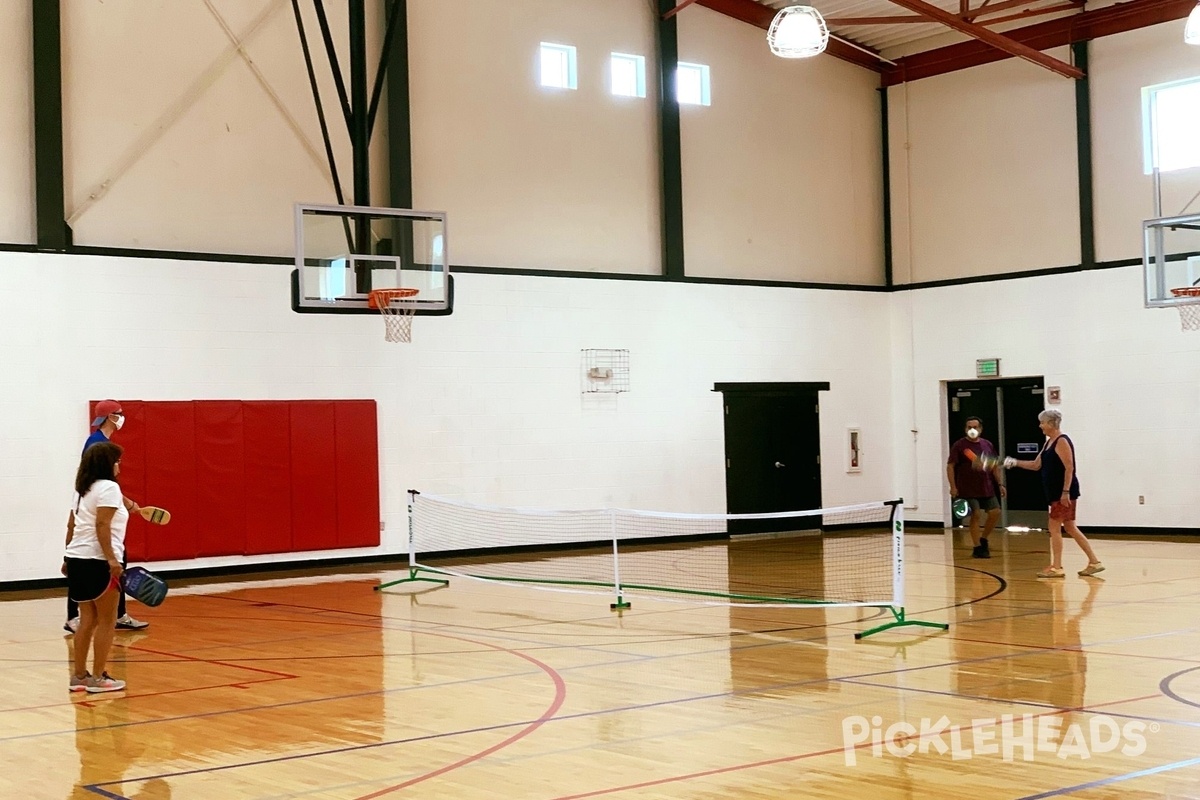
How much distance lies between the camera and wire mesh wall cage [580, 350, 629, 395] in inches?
837

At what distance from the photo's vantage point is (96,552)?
8.82 m

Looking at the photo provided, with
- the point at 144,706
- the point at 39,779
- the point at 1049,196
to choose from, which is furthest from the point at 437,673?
the point at 1049,196

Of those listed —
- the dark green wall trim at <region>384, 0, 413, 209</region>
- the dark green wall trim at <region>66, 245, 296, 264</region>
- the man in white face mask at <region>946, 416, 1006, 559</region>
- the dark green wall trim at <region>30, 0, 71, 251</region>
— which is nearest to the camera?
the dark green wall trim at <region>30, 0, 71, 251</region>

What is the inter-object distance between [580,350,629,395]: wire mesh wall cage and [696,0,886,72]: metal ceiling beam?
6.16 meters

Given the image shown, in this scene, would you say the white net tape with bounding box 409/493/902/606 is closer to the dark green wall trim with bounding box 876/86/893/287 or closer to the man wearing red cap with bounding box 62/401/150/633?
the man wearing red cap with bounding box 62/401/150/633

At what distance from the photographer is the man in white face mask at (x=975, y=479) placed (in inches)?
723

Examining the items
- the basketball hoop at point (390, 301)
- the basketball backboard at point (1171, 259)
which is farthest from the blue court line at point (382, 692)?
the basketball backboard at point (1171, 259)

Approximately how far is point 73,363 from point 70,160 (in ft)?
8.46

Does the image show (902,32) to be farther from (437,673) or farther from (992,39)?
(437,673)

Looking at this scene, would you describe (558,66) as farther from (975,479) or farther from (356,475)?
(975,479)

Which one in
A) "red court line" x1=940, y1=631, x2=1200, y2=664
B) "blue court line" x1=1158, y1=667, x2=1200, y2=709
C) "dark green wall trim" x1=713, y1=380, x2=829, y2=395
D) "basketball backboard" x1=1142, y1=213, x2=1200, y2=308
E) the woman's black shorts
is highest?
"basketball backboard" x1=1142, y1=213, x2=1200, y2=308

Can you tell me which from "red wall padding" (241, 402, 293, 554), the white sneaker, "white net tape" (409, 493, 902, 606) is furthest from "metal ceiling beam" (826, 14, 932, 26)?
the white sneaker

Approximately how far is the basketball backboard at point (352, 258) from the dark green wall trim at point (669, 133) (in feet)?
21.7

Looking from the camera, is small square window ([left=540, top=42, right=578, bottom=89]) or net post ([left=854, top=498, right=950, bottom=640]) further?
small square window ([left=540, top=42, right=578, bottom=89])
